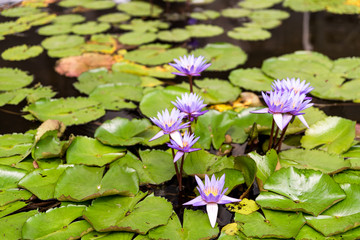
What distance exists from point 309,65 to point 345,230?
156 centimetres

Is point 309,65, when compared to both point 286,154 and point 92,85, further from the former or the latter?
point 92,85

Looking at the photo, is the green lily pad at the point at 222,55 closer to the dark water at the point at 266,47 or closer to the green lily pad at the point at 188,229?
the dark water at the point at 266,47

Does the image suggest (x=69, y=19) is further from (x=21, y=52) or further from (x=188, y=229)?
(x=188, y=229)

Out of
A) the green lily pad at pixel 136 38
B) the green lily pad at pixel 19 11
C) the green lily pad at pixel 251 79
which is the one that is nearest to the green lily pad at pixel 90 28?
the green lily pad at pixel 136 38

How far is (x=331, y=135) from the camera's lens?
167 centimetres

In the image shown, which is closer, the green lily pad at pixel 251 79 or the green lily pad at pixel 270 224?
the green lily pad at pixel 270 224

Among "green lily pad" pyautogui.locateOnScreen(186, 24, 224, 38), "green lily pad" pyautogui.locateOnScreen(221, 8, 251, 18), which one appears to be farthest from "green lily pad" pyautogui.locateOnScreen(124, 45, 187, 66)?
"green lily pad" pyautogui.locateOnScreen(221, 8, 251, 18)

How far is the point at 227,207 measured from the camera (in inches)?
55.1

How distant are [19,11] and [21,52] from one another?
1418 millimetres

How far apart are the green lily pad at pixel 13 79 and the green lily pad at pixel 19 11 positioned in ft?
5.32

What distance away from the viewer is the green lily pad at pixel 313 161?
1487 millimetres

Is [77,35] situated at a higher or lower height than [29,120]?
higher

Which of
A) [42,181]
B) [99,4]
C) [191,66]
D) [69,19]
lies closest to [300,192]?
[191,66]

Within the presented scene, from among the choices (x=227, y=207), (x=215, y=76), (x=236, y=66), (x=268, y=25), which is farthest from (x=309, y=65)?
(x=227, y=207)
